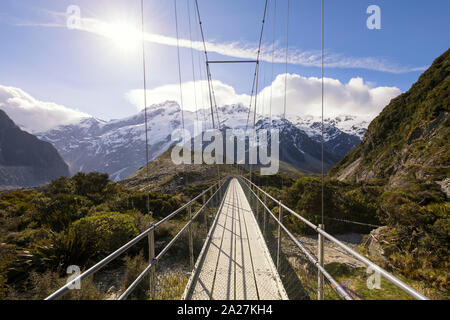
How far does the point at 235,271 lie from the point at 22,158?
19980 centimetres

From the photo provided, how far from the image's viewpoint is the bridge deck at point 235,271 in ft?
9.90

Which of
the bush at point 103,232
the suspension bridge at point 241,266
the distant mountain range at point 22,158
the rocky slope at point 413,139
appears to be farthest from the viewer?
the distant mountain range at point 22,158

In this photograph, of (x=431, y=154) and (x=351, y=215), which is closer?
(x=351, y=215)

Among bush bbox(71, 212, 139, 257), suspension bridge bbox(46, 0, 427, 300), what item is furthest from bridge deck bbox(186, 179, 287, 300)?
bush bbox(71, 212, 139, 257)

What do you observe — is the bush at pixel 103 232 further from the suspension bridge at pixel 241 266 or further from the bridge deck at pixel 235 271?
the bridge deck at pixel 235 271

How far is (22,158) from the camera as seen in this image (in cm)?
14950

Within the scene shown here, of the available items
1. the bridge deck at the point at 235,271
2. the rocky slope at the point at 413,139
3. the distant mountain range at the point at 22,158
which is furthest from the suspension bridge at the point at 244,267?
the distant mountain range at the point at 22,158

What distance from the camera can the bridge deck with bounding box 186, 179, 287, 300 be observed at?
3018 millimetres

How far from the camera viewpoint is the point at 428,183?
9.51m

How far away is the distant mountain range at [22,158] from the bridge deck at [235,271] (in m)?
172
